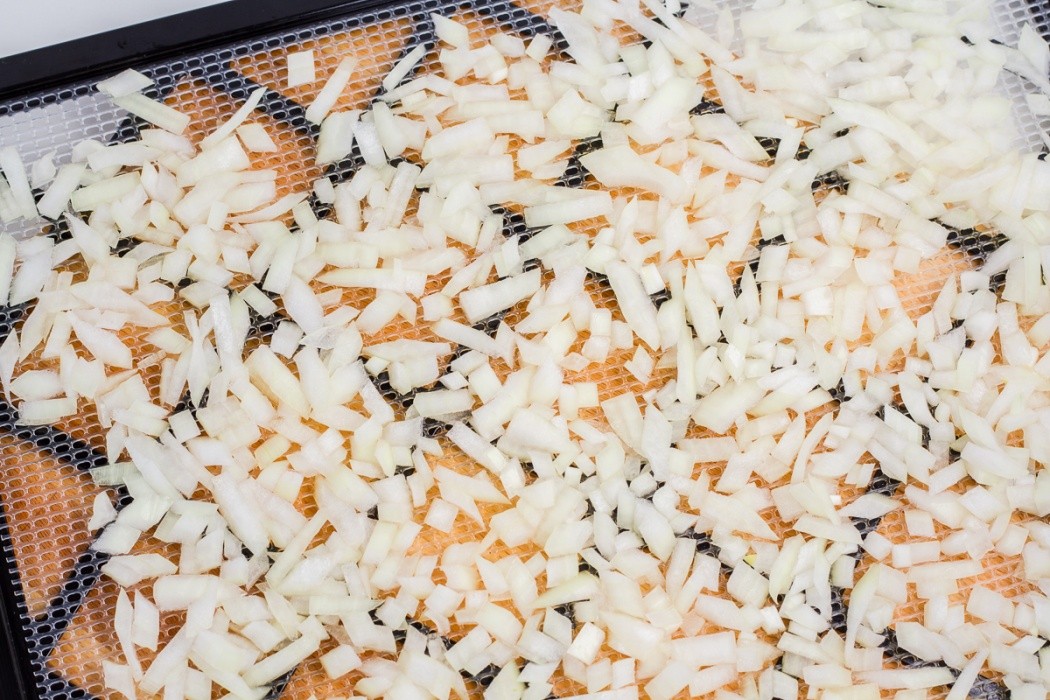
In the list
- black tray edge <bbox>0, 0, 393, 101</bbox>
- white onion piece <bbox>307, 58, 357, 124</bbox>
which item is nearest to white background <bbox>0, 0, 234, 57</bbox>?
black tray edge <bbox>0, 0, 393, 101</bbox>


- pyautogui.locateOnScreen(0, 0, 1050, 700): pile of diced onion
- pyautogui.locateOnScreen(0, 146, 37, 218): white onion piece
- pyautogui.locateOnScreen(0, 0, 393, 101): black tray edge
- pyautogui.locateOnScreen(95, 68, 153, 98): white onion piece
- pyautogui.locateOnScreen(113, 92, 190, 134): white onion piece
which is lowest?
pyautogui.locateOnScreen(0, 0, 1050, 700): pile of diced onion

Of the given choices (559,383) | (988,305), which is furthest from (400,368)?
(988,305)

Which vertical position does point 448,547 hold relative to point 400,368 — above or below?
below

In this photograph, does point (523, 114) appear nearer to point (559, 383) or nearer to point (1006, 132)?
point (559, 383)

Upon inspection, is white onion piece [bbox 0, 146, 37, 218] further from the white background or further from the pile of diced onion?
the white background

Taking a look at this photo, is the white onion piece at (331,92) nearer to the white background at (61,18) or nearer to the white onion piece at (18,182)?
the white background at (61,18)

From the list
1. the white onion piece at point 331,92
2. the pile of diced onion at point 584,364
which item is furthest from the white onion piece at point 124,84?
the white onion piece at point 331,92

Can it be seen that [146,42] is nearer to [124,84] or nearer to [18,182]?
[124,84]
